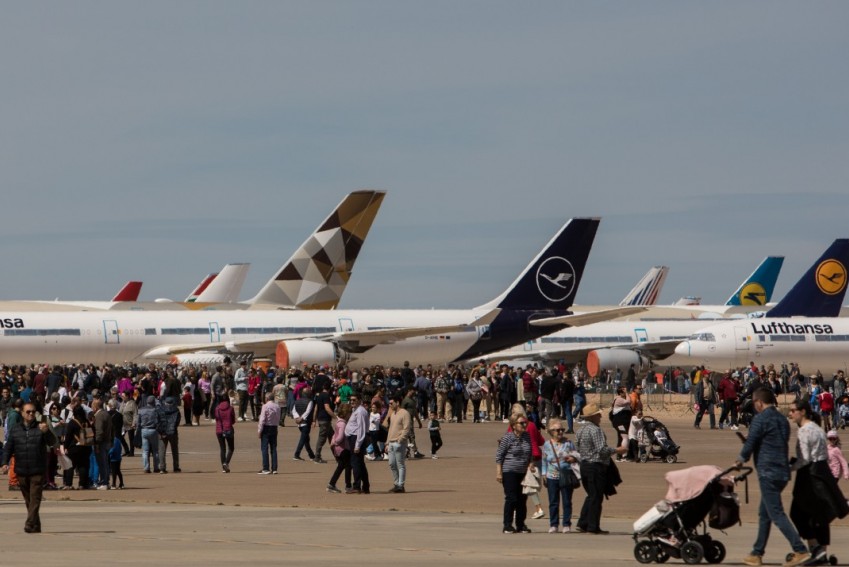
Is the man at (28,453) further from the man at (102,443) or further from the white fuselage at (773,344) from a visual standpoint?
the white fuselage at (773,344)

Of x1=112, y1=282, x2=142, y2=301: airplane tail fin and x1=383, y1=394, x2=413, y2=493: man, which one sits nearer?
x1=383, y1=394, x2=413, y2=493: man

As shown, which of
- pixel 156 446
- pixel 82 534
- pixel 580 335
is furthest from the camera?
pixel 580 335

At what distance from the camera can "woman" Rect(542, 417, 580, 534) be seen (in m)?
17.3

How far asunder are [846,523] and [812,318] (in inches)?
1638

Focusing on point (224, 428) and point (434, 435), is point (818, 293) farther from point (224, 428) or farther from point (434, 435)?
point (224, 428)

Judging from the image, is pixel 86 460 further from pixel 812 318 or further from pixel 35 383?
pixel 812 318

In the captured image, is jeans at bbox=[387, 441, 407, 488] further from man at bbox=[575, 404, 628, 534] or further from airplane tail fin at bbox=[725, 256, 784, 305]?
airplane tail fin at bbox=[725, 256, 784, 305]

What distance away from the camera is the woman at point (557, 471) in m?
17.3

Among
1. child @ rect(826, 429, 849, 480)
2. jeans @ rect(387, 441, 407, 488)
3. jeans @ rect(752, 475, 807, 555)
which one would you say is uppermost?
jeans @ rect(387, 441, 407, 488)

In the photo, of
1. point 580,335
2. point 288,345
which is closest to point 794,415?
point 288,345

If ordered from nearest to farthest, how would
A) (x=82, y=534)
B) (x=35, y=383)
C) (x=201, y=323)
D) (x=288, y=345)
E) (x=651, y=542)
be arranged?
(x=651, y=542) < (x=82, y=534) < (x=35, y=383) < (x=288, y=345) < (x=201, y=323)

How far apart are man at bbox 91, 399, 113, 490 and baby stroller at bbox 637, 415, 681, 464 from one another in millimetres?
10583

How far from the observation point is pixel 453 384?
139 ft

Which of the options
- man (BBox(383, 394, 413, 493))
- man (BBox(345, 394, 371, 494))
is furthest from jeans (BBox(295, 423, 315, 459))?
man (BBox(383, 394, 413, 493))
